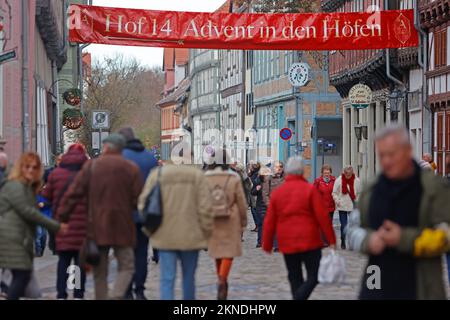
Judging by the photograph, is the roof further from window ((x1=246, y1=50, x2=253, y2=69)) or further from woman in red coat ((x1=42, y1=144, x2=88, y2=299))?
woman in red coat ((x1=42, y1=144, x2=88, y2=299))

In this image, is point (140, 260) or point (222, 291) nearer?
point (222, 291)

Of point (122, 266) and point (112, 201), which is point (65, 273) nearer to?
point (122, 266)

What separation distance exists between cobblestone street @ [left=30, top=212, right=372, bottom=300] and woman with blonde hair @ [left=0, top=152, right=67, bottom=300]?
284 cm

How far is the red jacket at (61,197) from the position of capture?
13.5 meters

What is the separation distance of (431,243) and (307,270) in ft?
19.0

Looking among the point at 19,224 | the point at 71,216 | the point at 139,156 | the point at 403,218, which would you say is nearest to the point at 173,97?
the point at 139,156

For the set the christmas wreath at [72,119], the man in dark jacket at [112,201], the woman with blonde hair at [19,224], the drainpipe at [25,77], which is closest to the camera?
the woman with blonde hair at [19,224]

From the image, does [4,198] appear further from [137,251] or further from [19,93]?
[19,93]

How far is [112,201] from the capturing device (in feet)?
42.1

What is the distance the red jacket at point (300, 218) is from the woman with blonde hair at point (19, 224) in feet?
7.53

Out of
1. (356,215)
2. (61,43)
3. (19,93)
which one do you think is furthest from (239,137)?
(356,215)

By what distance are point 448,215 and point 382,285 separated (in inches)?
25.4

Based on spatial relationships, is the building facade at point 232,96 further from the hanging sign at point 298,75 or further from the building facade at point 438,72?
the building facade at point 438,72

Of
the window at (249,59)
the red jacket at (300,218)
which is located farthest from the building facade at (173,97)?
the red jacket at (300,218)
